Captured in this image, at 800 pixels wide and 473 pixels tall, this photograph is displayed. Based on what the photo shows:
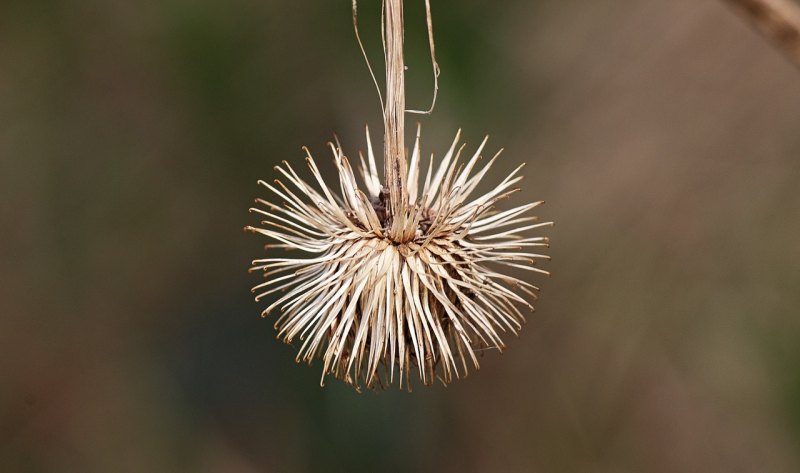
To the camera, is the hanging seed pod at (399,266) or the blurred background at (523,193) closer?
the hanging seed pod at (399,266)

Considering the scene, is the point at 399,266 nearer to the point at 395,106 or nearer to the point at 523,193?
the point at 395,106

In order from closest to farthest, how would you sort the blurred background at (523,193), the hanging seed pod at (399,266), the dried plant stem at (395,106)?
the dried plant stem at (395,106)
the hanging seed pod at (399,266)
the blurred background at (523,193)

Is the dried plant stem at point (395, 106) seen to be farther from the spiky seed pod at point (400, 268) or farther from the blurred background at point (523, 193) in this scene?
the blurred background at point (523, 193)

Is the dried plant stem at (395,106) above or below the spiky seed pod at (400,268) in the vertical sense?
above
